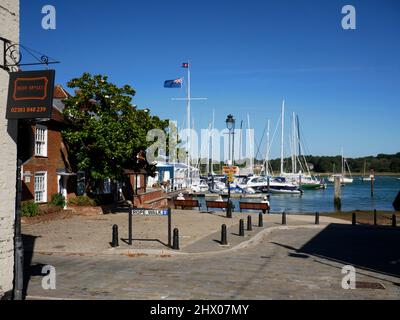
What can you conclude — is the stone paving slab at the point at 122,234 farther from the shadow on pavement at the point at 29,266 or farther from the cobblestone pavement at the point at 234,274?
the cobblestone pavement at the point at 234,274

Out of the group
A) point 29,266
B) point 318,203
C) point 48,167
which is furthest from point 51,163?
point 318,203

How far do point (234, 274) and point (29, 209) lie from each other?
582 inches

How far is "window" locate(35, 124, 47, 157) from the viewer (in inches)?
957

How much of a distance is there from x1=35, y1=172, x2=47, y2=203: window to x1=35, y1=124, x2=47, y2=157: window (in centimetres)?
120

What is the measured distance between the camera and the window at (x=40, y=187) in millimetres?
24188

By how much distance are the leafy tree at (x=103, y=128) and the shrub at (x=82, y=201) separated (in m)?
1.65

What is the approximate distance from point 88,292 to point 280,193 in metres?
70.1

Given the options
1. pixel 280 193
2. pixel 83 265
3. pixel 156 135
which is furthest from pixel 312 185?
pixel 83 265

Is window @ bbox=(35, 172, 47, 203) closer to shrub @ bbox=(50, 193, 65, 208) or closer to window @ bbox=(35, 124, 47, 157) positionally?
shrub @ bbox=(50, 193, 65, 208)

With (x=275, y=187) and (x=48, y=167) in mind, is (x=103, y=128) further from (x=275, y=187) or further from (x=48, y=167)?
(x=275, y=187)

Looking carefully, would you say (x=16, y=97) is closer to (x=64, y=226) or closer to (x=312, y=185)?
(x=64, y=226)

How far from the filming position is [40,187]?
24.6 metres

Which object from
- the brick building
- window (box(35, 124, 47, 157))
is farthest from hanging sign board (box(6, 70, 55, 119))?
window (box(35, 124, 47, 157))
